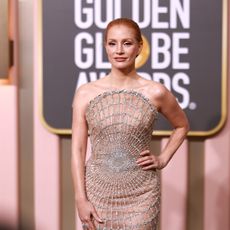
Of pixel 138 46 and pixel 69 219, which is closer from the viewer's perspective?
pixel 138 46

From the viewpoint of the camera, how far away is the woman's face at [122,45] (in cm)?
135

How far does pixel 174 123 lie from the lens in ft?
4.95

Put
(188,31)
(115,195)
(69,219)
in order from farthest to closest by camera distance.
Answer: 1. (69,219)
2. (188,31)
3. (115,195)

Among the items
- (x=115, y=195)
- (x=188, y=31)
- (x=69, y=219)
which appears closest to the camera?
(x=115, y=195)

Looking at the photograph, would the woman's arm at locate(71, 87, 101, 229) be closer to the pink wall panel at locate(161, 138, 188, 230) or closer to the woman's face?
the woman's face

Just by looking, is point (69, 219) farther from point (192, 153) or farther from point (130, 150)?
point (130, 150)

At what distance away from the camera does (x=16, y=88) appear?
2076 millimetres

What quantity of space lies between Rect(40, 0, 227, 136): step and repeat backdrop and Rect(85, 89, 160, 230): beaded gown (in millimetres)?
634

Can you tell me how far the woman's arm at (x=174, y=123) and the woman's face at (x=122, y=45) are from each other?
123mm

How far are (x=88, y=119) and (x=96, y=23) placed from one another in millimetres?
703

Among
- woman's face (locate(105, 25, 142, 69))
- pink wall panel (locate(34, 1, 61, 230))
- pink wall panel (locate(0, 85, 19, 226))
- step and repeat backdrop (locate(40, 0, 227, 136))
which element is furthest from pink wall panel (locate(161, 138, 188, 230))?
woman's face (locate(105, 25, 142, 69))

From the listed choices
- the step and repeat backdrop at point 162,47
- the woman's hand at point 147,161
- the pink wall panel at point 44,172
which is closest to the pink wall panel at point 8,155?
the pink wall panel at point 44,172

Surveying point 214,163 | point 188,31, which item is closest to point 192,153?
point 214,163

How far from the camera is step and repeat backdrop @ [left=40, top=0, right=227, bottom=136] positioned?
1970 millimetres
